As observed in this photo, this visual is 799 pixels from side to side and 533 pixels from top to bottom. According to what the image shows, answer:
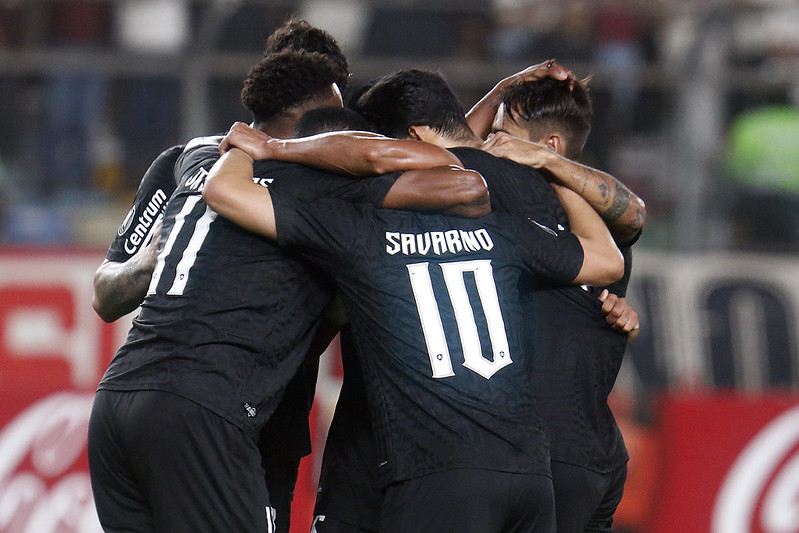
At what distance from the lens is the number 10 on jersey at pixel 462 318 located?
3.37m

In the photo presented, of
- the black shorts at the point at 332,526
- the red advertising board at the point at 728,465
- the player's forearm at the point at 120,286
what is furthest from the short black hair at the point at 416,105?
the red advertising board at the point at 728,465

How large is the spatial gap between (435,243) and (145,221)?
1.21 m

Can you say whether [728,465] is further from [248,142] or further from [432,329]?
[248,142]

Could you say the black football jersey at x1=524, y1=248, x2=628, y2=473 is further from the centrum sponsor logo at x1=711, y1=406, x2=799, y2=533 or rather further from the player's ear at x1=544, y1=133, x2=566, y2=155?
the centrum sponsor logo at x1=711, y1=406, x2=799, y2=533

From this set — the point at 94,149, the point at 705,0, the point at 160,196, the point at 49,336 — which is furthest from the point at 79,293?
the point at 705,0

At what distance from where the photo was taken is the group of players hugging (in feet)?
11.1

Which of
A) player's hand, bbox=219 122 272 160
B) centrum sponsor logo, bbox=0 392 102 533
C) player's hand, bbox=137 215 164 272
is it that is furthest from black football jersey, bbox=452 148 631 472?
centrum sponsor logo, bbox=0 392 102 533

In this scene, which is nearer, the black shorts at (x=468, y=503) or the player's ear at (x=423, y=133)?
the black shorts at (x=468, y=503)

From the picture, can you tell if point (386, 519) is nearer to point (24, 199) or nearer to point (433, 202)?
point (433, 202)

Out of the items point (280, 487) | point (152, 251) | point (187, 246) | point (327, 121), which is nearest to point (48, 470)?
point (280, 487)

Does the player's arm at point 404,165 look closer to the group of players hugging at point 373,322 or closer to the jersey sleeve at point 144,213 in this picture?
the group of players hugging at point 373,322

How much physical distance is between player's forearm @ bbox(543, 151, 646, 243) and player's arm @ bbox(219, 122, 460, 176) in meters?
0.41

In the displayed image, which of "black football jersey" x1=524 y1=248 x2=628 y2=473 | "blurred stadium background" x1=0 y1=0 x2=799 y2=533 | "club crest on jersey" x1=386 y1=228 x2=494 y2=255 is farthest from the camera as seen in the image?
"blurred stadium background" x1=0 y1=0 x2=799 y2=533

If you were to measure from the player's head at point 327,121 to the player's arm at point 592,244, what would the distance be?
0.68m
